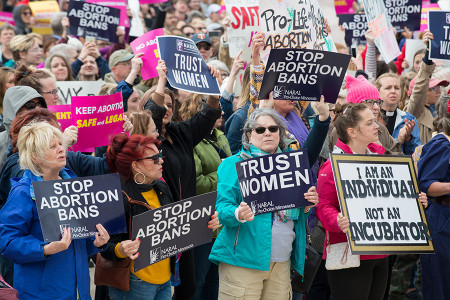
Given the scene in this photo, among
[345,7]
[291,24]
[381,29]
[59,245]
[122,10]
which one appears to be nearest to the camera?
[59,245]

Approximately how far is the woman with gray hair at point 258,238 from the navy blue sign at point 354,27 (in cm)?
648

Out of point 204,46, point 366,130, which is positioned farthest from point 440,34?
point 204,46

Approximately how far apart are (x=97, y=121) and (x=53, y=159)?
142cm

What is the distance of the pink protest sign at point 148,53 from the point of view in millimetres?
7090

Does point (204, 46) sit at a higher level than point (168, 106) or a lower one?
lower

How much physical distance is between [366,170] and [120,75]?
4.66 meters

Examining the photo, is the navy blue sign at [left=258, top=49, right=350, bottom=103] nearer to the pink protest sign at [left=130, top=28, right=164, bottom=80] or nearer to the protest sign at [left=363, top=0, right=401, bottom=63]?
the pink protest sign at [left=130, top=28, right=164, bottom=80]

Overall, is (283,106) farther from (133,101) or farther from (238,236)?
(133,101)

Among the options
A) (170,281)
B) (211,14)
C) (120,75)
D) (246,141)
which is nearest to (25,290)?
(170,281)

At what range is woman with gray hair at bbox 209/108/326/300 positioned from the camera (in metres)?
5.18

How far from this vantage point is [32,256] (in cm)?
425

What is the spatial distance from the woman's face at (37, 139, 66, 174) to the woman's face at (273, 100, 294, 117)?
2.19m

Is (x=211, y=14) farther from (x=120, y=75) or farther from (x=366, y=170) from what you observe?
(x=366, y=170)

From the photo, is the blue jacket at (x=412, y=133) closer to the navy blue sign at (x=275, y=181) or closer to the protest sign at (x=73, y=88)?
the navy blue sign at (x=275, y=181)
